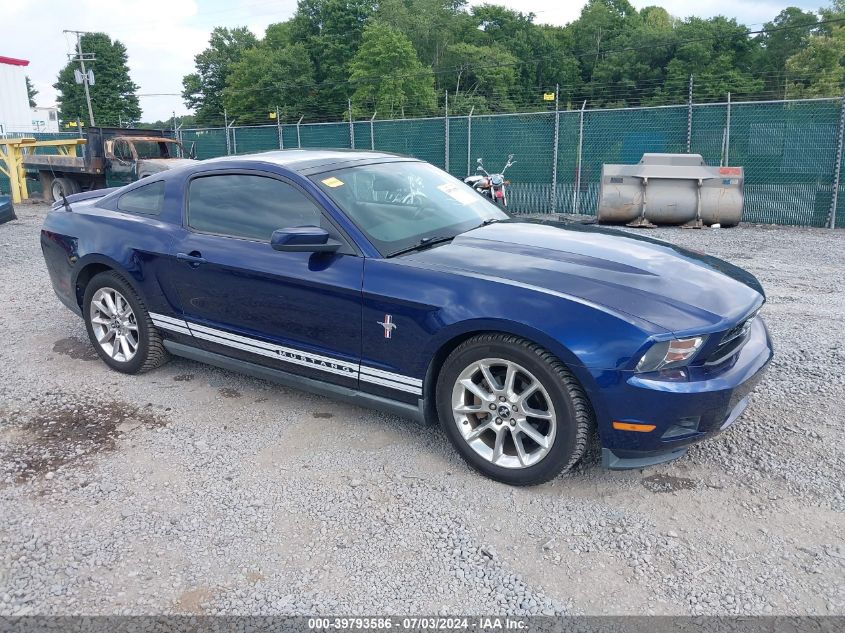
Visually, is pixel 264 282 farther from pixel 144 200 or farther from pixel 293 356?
pixel 144 200

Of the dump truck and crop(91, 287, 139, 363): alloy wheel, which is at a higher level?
the dump truck

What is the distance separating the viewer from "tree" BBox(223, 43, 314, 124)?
184 feet

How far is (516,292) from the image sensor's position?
3.05m

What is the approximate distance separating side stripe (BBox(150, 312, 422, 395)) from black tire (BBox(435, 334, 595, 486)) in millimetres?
255

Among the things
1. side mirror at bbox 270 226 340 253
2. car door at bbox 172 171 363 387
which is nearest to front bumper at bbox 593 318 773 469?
car door at bbox 172 171 363 387

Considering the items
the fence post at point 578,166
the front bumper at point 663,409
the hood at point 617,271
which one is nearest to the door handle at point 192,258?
the hood at point 617,271

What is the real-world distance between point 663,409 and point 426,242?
1527mm

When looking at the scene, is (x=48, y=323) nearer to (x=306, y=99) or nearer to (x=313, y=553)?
(x=313, y=553)

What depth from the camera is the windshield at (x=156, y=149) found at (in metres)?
16.5

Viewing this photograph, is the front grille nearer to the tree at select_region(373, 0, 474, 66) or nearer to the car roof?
the car roof

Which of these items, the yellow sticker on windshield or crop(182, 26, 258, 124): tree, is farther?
crop(182, 26, 258, 124): tree

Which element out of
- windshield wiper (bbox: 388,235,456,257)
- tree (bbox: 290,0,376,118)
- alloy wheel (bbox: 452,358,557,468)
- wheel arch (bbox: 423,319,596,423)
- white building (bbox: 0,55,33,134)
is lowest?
alloy wheel (bbox: 452,358,557,468)

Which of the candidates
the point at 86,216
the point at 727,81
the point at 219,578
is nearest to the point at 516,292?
the point at 219,578

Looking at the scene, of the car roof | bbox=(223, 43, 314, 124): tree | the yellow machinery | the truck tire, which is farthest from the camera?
bbox=(223, 43, 314, 124): tree
